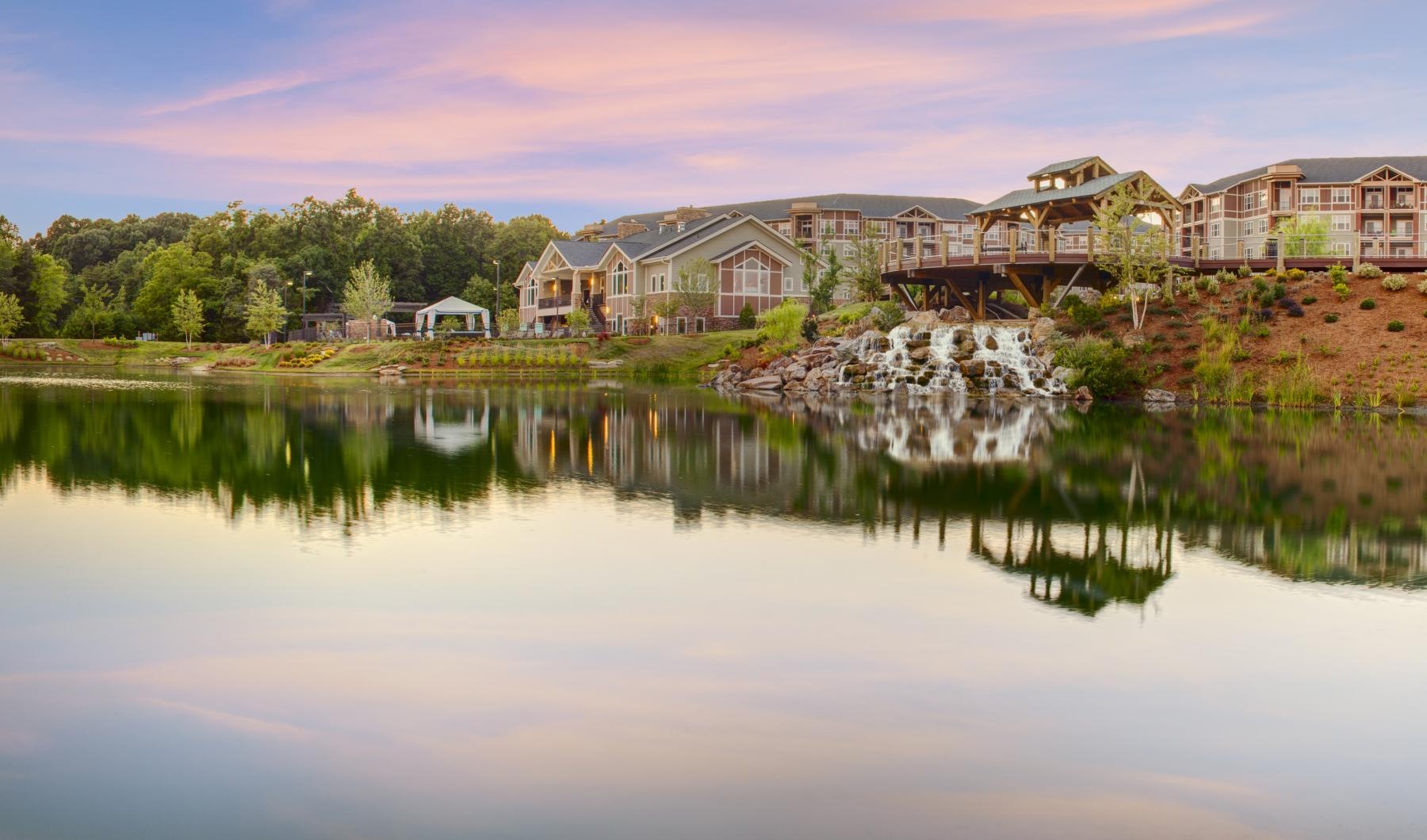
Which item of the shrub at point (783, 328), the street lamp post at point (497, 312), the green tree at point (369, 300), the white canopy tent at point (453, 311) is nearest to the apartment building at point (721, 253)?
the street lamp post at point (497, 312)

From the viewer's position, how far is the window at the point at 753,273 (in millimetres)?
78375

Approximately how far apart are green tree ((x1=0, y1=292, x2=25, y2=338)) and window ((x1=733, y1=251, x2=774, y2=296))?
62132 millimetres

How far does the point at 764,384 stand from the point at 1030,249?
14.1 meters

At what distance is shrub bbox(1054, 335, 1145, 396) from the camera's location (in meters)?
47.2

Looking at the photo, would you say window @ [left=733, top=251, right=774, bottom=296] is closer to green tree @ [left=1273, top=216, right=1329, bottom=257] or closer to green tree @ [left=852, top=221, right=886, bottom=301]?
green tree @ [left=852, top=221, right=886, bottom=301]

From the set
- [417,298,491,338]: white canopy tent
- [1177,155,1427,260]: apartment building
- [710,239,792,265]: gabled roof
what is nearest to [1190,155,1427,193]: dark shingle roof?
[1177,155,1427,260]: apartment building

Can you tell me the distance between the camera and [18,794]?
701 cm

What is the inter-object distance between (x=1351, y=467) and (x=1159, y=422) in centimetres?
1195

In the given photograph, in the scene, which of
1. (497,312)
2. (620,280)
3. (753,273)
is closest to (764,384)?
(753,273)

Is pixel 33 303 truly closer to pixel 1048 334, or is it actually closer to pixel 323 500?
pixel 1048 334

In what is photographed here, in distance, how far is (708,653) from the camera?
10086 mm

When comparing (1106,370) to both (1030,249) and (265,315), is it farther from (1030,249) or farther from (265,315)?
(265,315)

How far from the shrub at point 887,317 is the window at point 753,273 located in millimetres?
22438

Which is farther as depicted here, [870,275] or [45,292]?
[45,292]
